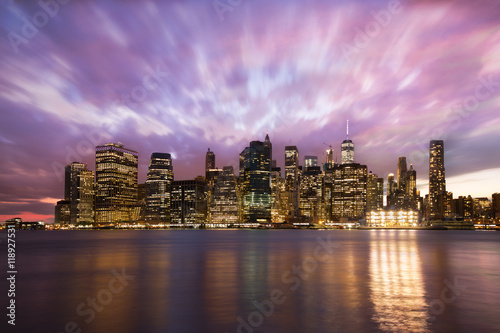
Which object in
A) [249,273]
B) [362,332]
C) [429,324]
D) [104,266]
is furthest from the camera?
[104,266]

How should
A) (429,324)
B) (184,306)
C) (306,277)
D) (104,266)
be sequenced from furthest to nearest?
(104,266) → (306,277) → (184,306) → (429,324)

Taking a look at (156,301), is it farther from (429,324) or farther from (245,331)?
(429,324)

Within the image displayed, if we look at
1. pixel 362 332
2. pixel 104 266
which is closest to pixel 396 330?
pixel 362 332

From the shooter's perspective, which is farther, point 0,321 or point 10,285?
point 10,285

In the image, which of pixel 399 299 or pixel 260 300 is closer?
pixel 399 299

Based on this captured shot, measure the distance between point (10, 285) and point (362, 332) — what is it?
1389 inches

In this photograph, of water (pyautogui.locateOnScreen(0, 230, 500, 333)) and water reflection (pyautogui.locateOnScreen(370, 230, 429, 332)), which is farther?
water (pyautogui.locateOnScreen(0, 230, 500, 333))

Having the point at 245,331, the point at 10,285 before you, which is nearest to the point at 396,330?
the point at 245,331

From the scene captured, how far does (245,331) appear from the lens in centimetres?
2352

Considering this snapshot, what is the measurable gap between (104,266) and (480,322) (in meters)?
48.0

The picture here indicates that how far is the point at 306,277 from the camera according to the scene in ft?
149

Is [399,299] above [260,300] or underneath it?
above

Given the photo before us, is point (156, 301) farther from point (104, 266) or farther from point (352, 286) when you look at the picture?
point (104, 266)

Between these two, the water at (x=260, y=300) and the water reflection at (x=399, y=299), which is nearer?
the water reflection at (x=399, y=299)
